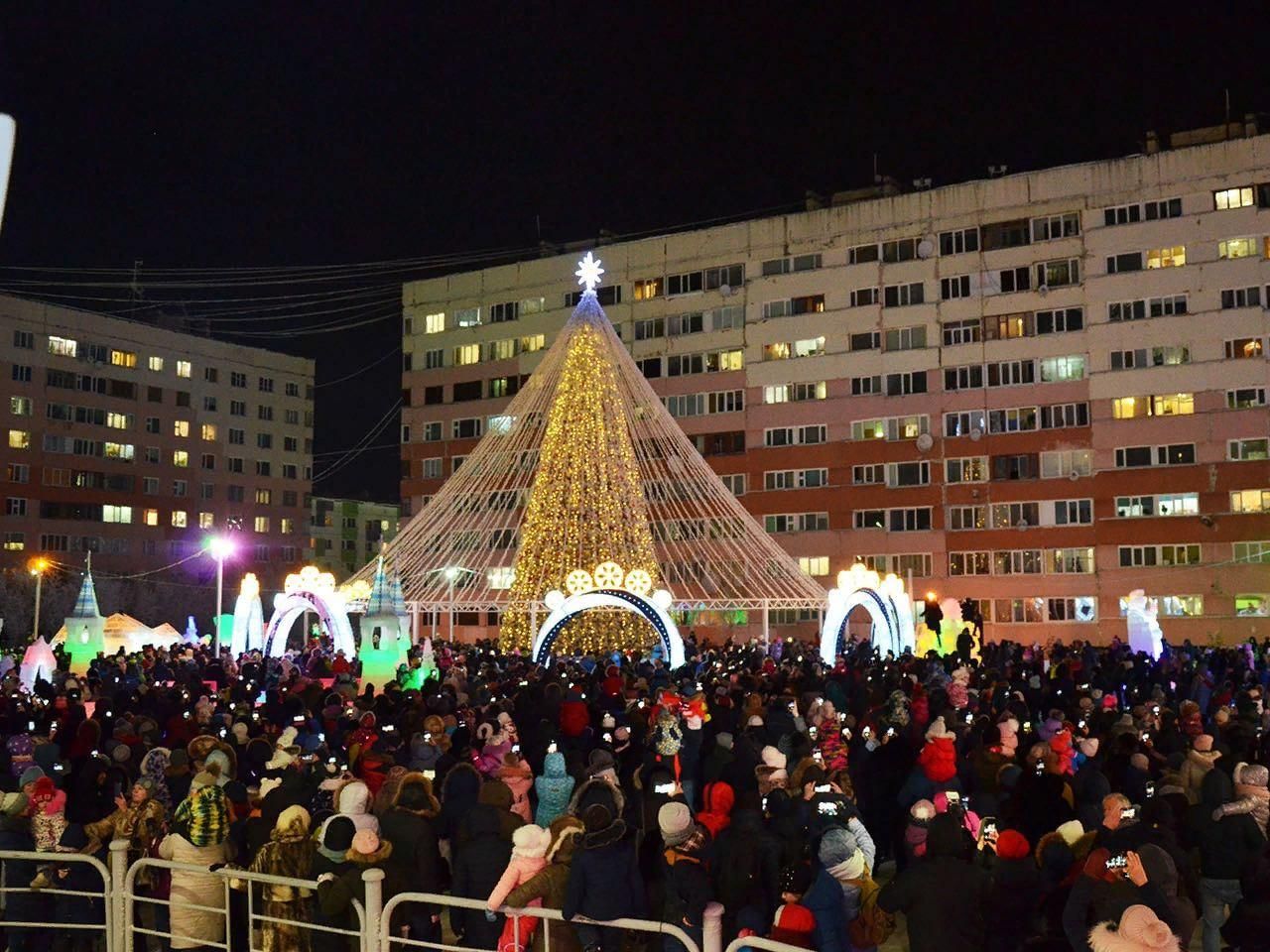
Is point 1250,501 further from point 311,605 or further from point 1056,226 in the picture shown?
point 311,605

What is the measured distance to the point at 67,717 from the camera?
607 inches

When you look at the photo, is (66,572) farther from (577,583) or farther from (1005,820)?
(1005,820)

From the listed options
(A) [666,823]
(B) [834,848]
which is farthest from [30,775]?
(B) [834,848]

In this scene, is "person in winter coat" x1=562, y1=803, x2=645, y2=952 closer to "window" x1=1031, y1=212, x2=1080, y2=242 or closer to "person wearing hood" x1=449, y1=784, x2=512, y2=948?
"person wearing hood" x1=449, y1=784, x2=512, y2=948

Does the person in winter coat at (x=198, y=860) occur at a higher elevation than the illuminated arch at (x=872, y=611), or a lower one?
lower

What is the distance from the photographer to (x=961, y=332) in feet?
184

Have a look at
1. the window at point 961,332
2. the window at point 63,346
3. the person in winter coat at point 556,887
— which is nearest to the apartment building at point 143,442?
the window at point 63,346

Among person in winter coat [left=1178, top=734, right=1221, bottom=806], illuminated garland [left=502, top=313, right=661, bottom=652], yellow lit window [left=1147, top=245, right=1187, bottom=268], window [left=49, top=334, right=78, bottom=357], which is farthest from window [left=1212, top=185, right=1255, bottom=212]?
window [left=49, top=334, right=78, bottom=357]

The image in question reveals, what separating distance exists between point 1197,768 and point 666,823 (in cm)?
500

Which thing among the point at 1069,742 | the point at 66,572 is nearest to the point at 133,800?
the point at 1069,742

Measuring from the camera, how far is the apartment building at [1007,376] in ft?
167

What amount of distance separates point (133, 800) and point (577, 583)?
20437 mm

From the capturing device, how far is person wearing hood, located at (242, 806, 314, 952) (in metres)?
8.55

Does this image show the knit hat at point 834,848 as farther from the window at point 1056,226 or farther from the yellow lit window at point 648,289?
the yellow lit window at point 648,289
